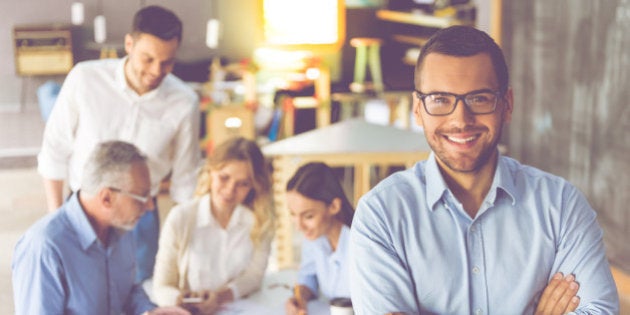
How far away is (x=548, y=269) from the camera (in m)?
1.69

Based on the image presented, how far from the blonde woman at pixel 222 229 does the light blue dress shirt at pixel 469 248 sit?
1.44m

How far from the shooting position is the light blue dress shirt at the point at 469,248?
1645mm

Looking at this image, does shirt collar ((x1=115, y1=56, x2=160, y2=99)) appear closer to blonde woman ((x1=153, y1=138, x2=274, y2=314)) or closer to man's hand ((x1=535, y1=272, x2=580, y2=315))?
blonde woman ((x1=153, y1=138, x2=274, y2=314))

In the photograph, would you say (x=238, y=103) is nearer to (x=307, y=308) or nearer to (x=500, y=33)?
(x=500, y=33)

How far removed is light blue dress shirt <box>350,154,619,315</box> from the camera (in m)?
1.64

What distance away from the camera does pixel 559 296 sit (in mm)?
1666

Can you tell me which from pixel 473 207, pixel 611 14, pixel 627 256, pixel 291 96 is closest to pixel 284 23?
pixel 291 96

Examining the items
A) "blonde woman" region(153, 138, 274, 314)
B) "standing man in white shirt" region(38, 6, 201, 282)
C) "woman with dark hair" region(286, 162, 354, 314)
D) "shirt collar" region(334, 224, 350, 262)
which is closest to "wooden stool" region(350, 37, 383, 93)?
"standing man in white shirt" region(38, 6, 201, 282)

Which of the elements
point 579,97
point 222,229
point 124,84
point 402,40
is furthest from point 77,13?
point 222,229

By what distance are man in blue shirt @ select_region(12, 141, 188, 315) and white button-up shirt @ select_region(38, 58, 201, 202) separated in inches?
31.2

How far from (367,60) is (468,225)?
8.06 meters

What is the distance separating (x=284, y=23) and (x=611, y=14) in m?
2.73

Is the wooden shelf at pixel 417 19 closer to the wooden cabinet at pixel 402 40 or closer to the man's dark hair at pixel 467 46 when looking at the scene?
the wooden cabinet at pixel 402 40

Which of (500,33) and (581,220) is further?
(500,33)
